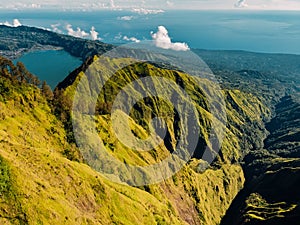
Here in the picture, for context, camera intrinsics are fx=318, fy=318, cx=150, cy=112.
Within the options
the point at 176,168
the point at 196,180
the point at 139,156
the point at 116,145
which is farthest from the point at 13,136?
the point at 196,180

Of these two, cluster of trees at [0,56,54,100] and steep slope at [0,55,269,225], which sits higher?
cluster of trees at [0,56,54,100]

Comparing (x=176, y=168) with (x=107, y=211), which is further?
(x=176, y=168)

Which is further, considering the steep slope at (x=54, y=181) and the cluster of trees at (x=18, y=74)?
the cluster of trees at (x=18, y=74)

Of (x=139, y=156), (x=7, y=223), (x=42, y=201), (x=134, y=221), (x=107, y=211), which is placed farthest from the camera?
(x=139, y=156)

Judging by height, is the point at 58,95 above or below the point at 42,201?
above

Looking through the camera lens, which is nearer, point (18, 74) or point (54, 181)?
point (54, 181)

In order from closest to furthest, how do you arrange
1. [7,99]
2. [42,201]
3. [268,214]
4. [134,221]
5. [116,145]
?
[42,201] → [134,221] → [7,99] → [116,145] → [268,214]

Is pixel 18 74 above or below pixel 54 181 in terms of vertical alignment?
above

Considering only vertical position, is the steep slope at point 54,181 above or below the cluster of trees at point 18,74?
below

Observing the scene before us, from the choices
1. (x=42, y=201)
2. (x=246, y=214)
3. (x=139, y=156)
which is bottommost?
(x=246, y=214)

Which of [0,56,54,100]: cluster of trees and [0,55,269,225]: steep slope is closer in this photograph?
[0,55,269,225]: steep slope

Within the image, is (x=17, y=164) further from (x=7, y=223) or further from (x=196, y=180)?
(x=196, y=180)
